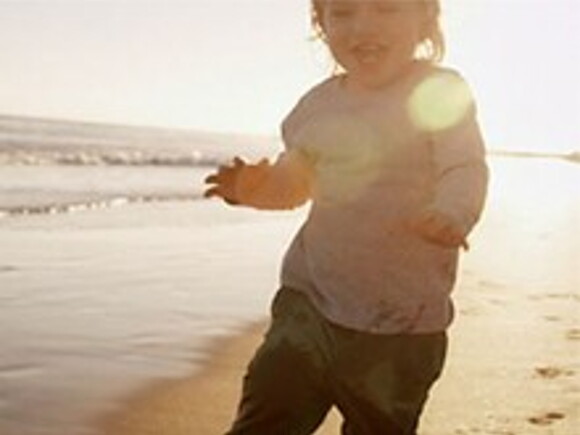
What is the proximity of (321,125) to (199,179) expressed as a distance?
80.3ft

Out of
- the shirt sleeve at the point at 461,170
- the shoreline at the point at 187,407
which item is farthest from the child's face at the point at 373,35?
the shoreline at the point at 187,407

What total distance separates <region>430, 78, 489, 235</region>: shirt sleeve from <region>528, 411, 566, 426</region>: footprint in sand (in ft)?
6.72

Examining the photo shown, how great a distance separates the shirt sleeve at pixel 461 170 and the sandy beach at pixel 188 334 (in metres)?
1.90

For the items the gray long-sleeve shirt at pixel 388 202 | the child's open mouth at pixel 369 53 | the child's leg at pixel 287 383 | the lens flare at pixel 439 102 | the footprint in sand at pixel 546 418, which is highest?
the child's open mouth at pixel 369 53

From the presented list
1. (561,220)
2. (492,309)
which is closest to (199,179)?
(561,220)

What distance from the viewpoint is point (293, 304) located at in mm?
3125

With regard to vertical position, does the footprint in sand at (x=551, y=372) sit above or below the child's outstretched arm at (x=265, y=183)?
below

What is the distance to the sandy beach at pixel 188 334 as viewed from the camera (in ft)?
16.0

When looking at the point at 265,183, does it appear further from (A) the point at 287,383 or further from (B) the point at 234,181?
(A) the point at 287,383

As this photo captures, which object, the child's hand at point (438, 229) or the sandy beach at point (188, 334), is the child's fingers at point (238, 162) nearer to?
the child's hand at point (438, 229)

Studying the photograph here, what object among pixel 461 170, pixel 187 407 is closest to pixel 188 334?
pixel 187 407

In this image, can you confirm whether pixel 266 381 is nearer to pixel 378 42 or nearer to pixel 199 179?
pixel 378 42

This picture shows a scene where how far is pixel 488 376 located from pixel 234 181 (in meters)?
2.92

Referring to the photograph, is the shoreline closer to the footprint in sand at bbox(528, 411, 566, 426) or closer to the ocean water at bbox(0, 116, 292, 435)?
the ocean water at bbox(0, 116, 292, 435)
